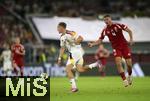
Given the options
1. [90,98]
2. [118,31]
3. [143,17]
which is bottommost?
[90,98]

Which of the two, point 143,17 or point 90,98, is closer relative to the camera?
point 90,98

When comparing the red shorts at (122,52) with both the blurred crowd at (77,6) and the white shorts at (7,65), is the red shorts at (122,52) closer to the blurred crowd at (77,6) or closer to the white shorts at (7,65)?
the white shorts at (7,65)

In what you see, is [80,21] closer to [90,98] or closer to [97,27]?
[97,27]

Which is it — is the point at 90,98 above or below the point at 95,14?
below

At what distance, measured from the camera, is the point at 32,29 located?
4278cm

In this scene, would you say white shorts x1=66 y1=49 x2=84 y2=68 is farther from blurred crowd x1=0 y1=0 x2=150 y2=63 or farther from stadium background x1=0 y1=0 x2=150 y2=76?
blurred crowd x1=0 y1=0 x2=150 y2=63

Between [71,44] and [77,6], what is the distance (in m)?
25.0

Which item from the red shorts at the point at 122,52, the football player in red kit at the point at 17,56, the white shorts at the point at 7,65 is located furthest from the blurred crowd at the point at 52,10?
the red shorts at the point at 122,52

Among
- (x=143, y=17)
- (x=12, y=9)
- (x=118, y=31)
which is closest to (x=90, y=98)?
(x=118, y=31)

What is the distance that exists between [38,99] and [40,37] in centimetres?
2487

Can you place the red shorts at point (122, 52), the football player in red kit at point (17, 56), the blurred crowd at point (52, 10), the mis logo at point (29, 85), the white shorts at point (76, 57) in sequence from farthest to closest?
the blurred crowd at point (52, 10), the football player in red kit at point (17, 56), the red shorts at point (122, 52), the white shorts at point (76, 57), the mis logo at point (29, 85)

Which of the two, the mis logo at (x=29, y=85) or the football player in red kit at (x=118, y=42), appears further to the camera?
the football player in red kit at (x=118, y=42)

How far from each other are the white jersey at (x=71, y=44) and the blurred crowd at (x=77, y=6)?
22807mm

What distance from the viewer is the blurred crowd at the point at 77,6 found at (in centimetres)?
4544
